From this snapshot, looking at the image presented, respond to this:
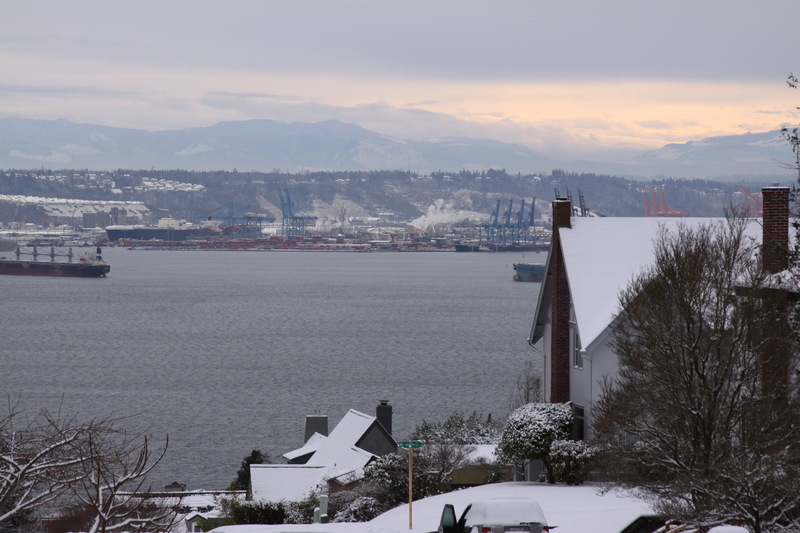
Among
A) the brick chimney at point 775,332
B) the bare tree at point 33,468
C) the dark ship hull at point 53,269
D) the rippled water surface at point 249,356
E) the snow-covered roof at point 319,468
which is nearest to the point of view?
the bare tree at point 33,468

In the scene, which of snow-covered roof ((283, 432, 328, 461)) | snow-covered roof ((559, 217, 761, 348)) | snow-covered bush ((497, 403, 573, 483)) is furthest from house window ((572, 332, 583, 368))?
snow-covered roof ((283, 432, 328, 461))

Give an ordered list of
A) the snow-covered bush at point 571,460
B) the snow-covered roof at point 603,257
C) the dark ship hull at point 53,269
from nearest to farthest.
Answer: the snow-covered bush at point 571,460 → the snow-covered roof at point 603,257 → the dark ship hull at point 53,269

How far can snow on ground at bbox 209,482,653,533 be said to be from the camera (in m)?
10.7

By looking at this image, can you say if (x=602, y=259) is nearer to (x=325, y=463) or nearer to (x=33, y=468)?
(x=325, y=463)

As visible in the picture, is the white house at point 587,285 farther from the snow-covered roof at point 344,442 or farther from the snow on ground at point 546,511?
the snow-covered roof at point 344,442

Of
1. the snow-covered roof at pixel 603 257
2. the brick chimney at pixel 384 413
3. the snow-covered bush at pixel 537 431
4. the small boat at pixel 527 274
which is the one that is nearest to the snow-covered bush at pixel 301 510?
the snow-covered bush at pixel 537 431

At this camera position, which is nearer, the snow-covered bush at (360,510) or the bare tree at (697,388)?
the bare tree at (697,388)

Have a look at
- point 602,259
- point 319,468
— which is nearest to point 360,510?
point 319,468

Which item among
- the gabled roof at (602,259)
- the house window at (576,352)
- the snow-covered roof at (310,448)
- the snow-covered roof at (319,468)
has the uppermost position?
the gabled roof at (602,259)

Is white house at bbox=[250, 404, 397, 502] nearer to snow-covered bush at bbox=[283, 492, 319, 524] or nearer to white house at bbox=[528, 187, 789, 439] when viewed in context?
snow-covered bush at bbox=[283, 492, 319, 524]

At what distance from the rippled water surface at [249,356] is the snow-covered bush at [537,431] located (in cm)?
814

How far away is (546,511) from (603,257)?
6.48m

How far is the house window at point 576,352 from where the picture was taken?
59.3ft

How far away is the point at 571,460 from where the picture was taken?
16750 mm
